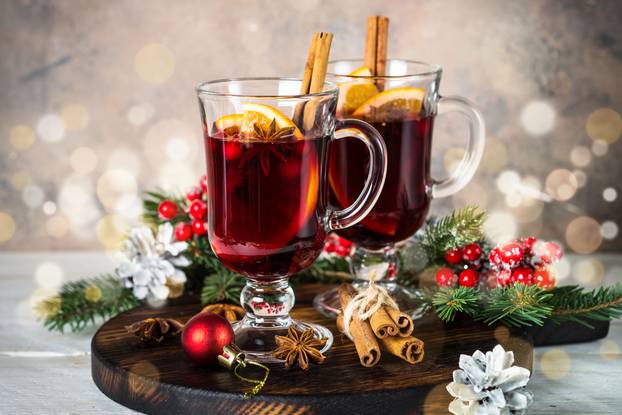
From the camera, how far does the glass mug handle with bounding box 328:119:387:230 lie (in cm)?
180

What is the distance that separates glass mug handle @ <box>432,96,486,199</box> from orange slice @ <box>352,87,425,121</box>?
0.13 meters

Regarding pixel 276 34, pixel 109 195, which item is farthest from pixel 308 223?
pixel 109 195

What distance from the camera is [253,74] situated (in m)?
2.93

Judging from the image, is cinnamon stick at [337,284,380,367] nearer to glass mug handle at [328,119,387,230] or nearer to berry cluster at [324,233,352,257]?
glass mug handle at [328,119,387,230]

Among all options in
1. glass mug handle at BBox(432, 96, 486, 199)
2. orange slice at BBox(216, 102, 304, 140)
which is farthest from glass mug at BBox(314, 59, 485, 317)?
orange slice at BBox(216, 102, 304, 140)

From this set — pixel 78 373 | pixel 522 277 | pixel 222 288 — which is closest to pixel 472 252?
pixel 522 277

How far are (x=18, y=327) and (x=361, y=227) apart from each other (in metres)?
0.91

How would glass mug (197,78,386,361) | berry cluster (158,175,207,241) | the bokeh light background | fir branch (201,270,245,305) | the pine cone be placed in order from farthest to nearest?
the bokeh light background
berry cluster (158,175,207,241)
fir branch (201,270,245,305)
glass mug (197,78,386,361)
the pine cone

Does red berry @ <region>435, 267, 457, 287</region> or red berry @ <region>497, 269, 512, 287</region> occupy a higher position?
red berry @ <region>497, 269, 512, 287</region>

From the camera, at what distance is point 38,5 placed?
112 inches

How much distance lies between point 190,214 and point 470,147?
0.72 m

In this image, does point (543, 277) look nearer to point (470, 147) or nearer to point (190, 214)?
point (470, 147)

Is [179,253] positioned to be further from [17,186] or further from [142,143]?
[17,186]

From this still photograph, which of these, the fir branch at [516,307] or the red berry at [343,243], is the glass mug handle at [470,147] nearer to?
the fir branch at [516,307]
